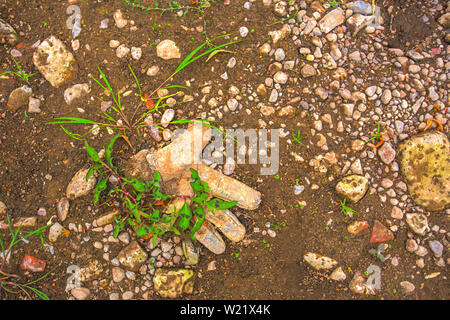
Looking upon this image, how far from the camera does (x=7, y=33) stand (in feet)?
8.92

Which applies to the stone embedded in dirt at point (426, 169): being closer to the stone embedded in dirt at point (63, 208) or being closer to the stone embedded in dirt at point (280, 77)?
the stone embedded in dirt at point (280, 77)

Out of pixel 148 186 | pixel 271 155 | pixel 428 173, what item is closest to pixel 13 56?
pixel 148 186

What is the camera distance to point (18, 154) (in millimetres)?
2607

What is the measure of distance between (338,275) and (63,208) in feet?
7.23

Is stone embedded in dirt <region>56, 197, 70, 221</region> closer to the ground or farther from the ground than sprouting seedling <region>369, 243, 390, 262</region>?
farther from the ground

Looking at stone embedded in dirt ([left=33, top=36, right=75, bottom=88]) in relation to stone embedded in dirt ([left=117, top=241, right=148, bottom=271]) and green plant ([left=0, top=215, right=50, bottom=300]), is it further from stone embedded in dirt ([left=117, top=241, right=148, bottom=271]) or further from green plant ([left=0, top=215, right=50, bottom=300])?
stone embedded in dirt ([left=117, top=241, right=148, bottom=271])

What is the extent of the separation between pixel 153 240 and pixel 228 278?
66 centimetres

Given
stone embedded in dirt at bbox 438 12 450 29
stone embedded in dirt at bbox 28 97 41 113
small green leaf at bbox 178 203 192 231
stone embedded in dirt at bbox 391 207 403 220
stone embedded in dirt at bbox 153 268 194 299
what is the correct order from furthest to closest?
1. stone embedded in dirt at bbox 438 12 450 29
2. stone embedded in dirt at bbox 28 97 41 113
3. stone embedded in dirt at bbox 391 207 403 220
4. stone embedded in dirt at bbox 153 268 194 299
5. small green leaf at bbox 178 203 192 231

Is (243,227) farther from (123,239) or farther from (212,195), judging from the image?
(123,239)

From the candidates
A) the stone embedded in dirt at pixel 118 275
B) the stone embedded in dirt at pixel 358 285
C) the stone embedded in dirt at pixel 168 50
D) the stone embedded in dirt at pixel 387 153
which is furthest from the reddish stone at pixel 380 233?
the stone embedded in dirt at pixel 168 50

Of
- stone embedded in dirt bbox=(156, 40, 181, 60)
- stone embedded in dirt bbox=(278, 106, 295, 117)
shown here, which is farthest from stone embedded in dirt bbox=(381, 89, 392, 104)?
stone embedded in dirt bbox=(156, 40, 181, 60)

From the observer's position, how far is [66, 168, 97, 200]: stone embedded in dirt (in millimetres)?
2473

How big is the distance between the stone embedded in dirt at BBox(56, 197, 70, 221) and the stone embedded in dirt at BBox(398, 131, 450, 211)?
106 inches

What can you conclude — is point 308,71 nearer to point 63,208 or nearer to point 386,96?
point 386,96
